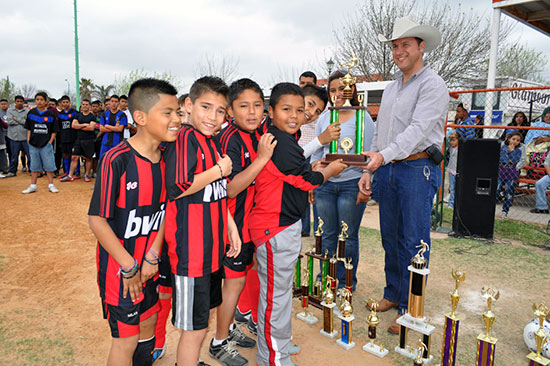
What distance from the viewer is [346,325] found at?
298 centimetres

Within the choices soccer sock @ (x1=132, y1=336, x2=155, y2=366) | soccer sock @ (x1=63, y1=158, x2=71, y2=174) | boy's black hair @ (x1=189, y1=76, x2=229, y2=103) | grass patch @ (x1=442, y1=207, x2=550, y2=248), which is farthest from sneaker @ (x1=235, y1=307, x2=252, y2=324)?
soccer sock @ (x1=63, y1=158, x2=71, y2=174)

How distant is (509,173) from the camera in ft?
26.9

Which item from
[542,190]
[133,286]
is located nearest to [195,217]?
[133,286]

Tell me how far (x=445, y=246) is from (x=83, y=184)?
8673mm

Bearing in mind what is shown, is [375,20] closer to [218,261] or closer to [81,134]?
[81,134]

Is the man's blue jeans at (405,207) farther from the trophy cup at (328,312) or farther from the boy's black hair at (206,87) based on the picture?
the boy's black hair at (206,87)

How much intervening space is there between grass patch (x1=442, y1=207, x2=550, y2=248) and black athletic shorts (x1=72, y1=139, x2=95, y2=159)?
28.5ft

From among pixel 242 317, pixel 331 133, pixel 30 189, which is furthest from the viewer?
pixel 30 189

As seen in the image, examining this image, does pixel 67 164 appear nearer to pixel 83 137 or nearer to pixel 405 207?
pixel 83 137

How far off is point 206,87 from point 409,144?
1681 mm

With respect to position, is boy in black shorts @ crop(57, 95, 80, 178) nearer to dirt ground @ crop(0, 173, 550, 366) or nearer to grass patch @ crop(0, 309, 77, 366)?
dirt ground @ crop(0, 173, 550, 366)

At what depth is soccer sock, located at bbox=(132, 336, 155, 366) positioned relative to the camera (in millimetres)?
2455

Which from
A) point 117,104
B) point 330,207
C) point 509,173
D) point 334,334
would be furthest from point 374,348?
point 117,104

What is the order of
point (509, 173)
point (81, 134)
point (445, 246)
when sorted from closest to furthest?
point (445, 246)
point (509, 173)
point (81, 134)
